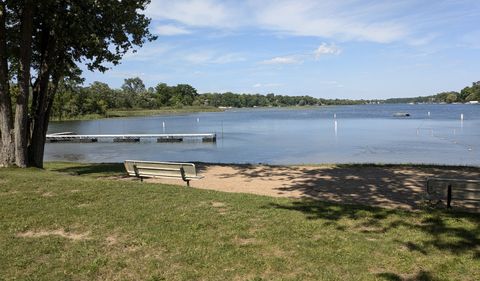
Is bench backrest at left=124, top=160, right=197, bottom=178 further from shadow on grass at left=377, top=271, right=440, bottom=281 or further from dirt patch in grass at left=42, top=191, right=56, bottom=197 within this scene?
shadow on grass at left=377, top=271, right=440, bottom=281

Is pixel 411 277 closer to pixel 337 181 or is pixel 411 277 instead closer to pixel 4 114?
pixel 337 181

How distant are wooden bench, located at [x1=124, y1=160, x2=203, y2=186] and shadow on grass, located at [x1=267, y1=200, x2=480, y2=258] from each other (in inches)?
138

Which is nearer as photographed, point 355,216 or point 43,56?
point 355,216

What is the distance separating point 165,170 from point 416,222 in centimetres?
625

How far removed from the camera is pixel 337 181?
1170 cm

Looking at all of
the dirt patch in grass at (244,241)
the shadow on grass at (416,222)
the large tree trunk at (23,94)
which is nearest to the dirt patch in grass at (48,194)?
the shadow on grass at (416,222)

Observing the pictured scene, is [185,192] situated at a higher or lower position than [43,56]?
lower

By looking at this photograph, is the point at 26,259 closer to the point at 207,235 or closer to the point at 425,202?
the point at 207,235

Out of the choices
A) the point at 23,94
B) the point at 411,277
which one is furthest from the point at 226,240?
the point at 23,94

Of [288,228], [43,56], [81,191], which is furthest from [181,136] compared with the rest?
[288,228]

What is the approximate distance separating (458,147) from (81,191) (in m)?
27.6

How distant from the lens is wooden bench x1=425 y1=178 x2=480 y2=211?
737 cm

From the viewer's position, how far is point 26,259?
523 cm

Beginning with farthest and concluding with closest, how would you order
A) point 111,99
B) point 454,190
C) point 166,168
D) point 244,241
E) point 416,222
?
point 111,99 < point 166,168 < point 454,190 < point 416,222 < point 244,241
